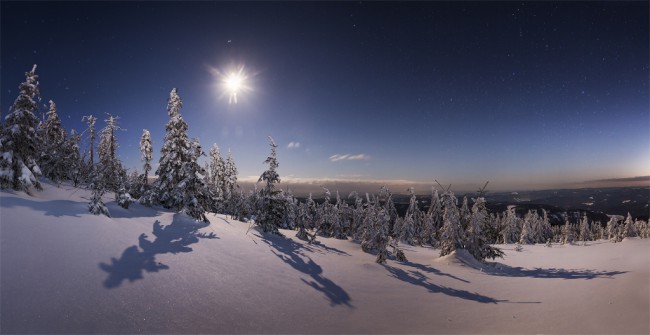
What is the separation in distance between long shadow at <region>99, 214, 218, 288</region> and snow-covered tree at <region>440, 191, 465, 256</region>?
2375 cm

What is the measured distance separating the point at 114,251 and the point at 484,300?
17.3 meters

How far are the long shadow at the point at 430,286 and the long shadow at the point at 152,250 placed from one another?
1240 centimetres

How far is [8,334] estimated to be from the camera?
605 centimetres

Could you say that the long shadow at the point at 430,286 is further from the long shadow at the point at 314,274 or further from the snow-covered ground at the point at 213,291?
the long shadow at the point at 314,274

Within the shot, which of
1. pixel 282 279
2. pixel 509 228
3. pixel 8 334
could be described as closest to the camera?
pixel 8 334

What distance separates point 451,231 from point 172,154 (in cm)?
2768

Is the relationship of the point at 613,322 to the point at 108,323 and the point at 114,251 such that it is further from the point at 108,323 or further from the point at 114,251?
the point at 114,251

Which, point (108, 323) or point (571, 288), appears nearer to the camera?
point (108, 323)

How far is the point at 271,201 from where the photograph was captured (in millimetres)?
25203

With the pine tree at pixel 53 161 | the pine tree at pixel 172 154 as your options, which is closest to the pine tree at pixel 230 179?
the pine tree at pixel 53 161

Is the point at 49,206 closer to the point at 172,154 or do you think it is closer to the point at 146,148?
the point at 172,154

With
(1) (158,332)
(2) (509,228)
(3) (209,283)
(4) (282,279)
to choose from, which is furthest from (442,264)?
(2) (509,228)

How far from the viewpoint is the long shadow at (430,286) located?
1473 cm

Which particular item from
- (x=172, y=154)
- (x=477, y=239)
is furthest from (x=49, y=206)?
(x=477, y=239)
